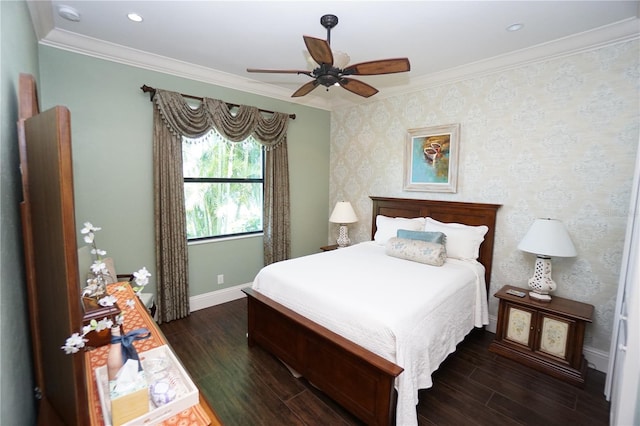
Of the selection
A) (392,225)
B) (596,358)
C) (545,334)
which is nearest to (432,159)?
(392,225)

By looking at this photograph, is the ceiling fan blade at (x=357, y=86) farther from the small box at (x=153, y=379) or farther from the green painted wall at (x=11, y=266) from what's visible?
the small box at (x=153, y=379)

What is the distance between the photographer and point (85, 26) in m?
2.42

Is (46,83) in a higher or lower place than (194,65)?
lower

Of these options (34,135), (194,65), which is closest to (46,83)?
(194,65)

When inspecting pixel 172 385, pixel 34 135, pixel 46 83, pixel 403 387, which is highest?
pixel 46 83

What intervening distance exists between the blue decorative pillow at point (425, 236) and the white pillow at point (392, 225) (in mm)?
155

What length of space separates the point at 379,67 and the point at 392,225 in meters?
2.05

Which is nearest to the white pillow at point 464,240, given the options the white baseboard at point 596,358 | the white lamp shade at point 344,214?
the white baseboard at point 596,358

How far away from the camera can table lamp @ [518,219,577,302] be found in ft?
7.88

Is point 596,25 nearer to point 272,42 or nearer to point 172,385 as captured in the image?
point 272,42

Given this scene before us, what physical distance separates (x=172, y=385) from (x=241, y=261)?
9.37 ft

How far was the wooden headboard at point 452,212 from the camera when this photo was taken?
3105 mm

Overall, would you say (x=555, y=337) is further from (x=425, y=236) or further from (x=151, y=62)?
(x=151, y=62)

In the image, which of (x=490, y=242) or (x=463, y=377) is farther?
(x=490, y=242)
